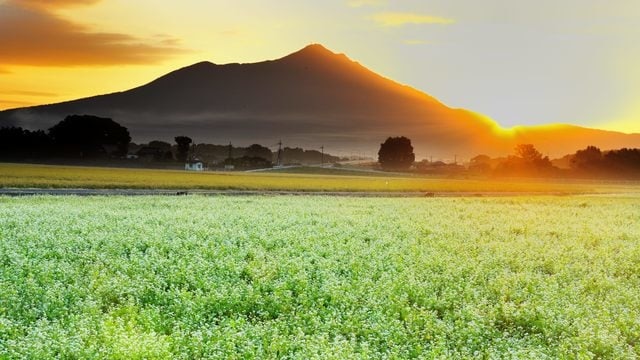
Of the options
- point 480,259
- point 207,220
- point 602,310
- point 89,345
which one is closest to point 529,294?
point 602,310

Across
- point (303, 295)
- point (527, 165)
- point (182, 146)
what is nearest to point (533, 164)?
point (527, 165)

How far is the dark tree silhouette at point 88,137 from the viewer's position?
6137 inches

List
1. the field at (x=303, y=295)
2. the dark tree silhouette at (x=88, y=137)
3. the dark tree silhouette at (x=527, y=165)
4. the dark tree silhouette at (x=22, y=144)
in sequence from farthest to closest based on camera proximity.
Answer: the dark tree silhouette at (x=527, y=165)
the dark tree silhouette at (x=88, y=137)
the dark tree silhouette at (x=22, y=144)
the field at (x=303, y=295)

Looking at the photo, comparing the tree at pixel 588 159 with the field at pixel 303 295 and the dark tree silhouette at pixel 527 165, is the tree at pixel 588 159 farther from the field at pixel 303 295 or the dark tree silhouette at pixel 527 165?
the field at pixel 303 295

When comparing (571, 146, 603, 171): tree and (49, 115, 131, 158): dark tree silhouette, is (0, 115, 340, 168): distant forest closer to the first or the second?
(49, 115, 131, 158): dark tree silhouette

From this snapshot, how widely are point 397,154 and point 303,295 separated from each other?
183051mm

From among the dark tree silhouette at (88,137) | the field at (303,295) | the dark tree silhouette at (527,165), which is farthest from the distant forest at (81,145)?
the field at (303,295)

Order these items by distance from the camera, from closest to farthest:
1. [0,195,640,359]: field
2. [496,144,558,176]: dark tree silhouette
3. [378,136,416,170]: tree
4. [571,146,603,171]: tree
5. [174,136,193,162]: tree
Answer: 1. [0,195,640,359]: field
2. [496,144,558,176]: dark tree silhouette
3. [571,146,603,171]: tree
4. [378,136,416,170]: tree
5. [174,136,193,162]: tree

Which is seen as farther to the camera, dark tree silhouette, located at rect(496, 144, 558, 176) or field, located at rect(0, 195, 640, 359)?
dark tree silhouette, located at rect(496, 144, 558, 176)

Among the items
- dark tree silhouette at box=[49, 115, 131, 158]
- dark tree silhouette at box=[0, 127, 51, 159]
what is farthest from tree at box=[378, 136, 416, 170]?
dark tree silhouette at box=[0, 127, 51, 159]

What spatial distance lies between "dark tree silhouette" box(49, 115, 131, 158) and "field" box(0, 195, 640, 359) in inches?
5557

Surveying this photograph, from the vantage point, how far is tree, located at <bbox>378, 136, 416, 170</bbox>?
194 metres

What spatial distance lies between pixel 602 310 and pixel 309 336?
6.91m

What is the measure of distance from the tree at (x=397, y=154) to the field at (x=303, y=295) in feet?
558
